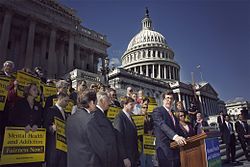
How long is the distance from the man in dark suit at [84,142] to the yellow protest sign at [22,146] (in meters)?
1.88

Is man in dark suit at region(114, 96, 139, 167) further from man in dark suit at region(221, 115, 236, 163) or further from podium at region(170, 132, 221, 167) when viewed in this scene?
man in dark suit at region(221, 115, 236, 163)

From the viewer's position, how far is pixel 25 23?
27.4 meters

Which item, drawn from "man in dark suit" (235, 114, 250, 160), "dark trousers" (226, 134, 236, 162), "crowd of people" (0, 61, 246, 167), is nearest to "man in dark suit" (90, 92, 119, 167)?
"crowd of people" (0, 61, 246, 167)

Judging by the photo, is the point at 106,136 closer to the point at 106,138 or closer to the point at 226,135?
the point at 106,138

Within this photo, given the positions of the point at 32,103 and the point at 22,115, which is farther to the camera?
the point at 32,103

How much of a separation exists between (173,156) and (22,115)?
3.67 m

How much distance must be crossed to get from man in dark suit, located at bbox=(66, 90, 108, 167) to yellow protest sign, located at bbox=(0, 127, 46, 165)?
1883 millimetres

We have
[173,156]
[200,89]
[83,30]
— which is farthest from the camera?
[200,89]

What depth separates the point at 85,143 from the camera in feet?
10.8

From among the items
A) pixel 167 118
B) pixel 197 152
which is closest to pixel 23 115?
pixel 167 118

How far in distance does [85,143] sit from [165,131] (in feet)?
7.14

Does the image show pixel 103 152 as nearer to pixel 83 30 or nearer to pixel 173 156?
pixel 173 156

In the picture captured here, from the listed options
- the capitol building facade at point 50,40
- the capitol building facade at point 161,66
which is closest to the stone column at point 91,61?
the capitol building facade at point 50,40

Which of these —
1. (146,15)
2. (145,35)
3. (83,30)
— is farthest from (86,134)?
(146,15)
